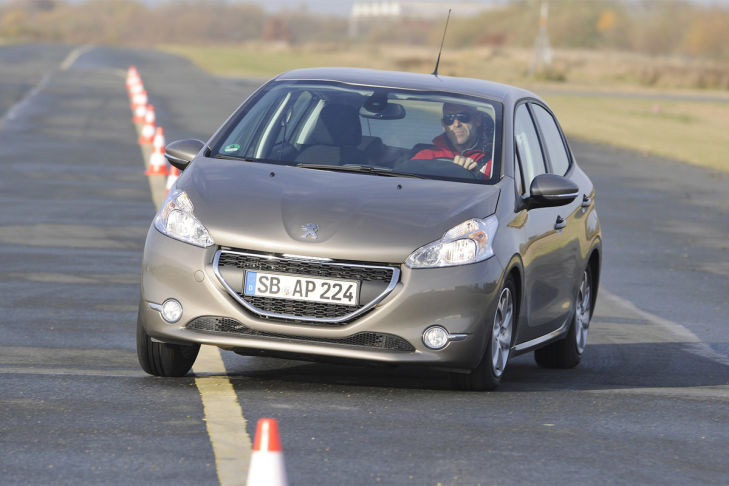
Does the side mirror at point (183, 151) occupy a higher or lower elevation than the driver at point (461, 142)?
lower

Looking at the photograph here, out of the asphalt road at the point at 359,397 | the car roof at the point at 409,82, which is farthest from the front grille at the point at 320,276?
the car roof at the point at 409,82

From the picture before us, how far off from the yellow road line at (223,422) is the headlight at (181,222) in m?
0.69

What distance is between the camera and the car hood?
7090 millimetres

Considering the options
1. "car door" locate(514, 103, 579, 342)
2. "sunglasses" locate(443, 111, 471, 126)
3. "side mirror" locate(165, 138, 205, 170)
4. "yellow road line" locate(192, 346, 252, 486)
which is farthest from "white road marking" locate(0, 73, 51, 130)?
"yellow road line" locate(192, 346, 252, 486)

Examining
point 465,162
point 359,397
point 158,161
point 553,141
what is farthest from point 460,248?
point 158,161

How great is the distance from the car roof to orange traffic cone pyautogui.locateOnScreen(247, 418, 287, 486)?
4.18 metres

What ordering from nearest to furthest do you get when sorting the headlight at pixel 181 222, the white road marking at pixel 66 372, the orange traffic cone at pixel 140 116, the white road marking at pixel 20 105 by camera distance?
the headlight at pixel 181 222, the white road marking at pixel 66 372, the white road marking at pixel 20 105, the orange traffic cone at pixel 140 116

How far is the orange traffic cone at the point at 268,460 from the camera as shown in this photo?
4.67 m

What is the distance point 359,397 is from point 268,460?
257 cm

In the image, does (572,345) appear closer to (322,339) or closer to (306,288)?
(322,339)

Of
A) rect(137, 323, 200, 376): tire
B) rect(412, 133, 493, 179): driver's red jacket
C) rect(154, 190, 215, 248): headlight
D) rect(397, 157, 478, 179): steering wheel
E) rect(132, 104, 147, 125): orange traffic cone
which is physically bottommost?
rect(132, 104, 147, 125): orange traffic cone

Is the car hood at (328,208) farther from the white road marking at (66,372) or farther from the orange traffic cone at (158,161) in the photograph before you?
the orange traffic cone at (158,161)

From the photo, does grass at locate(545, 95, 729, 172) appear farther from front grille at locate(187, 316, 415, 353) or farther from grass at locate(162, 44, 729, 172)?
front grille at locate(187, 316, 415, 353)

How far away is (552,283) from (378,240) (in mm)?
1789
